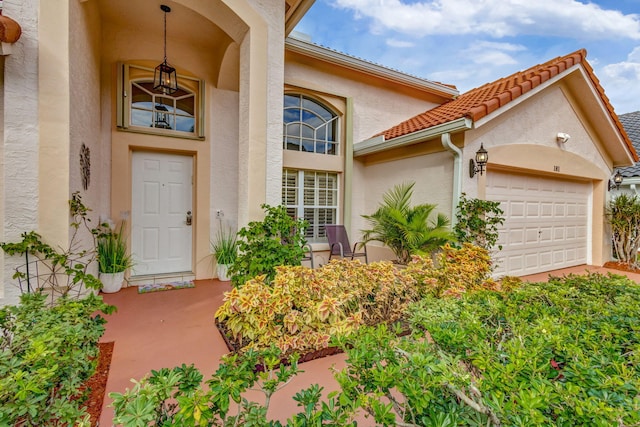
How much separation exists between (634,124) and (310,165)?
45.5ft

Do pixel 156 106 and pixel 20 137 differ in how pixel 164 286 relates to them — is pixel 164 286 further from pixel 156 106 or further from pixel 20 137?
pixel 156 106

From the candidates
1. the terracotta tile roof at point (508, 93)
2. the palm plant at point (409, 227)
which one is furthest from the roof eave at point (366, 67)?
the palm plant at point (409, 227)

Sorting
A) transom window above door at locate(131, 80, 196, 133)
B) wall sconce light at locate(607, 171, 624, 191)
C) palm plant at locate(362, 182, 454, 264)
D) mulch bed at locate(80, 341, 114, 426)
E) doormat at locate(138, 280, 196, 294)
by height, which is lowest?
mulch bed at locate(80, 341, 114, 426)

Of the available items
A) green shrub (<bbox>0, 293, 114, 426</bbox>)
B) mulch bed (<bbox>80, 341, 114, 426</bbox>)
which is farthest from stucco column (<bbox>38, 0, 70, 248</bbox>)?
green shrub (<bbox>0, 293, 114, 426</bbox>)

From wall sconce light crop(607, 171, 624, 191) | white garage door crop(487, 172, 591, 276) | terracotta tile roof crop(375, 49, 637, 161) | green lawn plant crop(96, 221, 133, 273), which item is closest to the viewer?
green lawn plant crop(96, 221, 133, 273)

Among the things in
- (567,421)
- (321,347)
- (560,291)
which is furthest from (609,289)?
(321,347)

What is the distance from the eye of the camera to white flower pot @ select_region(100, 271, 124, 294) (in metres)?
4.81

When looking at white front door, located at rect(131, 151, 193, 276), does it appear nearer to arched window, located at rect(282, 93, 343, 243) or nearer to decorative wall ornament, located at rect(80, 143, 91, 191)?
decorative wall ornament, located at rect(80, 143, 91, 191)

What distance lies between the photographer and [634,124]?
39.2 feet

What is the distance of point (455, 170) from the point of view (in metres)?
5.43

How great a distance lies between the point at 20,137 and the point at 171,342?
2486mm

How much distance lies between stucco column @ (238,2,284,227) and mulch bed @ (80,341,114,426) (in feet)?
6.62

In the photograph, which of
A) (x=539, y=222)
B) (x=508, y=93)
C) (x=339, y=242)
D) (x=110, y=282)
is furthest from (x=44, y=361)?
(x=539, y=222)

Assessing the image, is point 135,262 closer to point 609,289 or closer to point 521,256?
point 609,289
